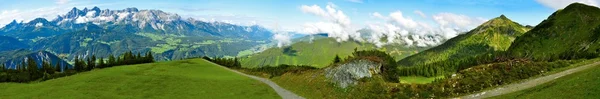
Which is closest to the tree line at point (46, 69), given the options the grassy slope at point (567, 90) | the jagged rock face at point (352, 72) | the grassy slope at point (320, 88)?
the grassy slope at point (320, 88)

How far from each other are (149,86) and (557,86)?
61891mm

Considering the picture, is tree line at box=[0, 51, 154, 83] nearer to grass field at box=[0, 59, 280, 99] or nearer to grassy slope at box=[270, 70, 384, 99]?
grass field at box=[0, 59, 280, 99]

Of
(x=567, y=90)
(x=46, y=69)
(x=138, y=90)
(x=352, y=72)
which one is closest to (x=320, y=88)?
→ (x=352, y=72)

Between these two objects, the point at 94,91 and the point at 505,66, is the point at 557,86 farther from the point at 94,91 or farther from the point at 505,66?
the point at 94,91

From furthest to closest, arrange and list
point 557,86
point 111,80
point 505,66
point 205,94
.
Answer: point 111,80
point 205,94
point 505,66
point 557,86

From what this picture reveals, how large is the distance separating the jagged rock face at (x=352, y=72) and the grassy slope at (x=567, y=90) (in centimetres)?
2175

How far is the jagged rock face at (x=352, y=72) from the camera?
59.7m

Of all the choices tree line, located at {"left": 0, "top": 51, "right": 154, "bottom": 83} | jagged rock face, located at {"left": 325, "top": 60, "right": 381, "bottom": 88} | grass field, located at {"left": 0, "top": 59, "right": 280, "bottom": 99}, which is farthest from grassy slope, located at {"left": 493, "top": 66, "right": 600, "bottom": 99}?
tree line, located at {"left": 0, "top": 51, "right": 154, "bottom": 83}

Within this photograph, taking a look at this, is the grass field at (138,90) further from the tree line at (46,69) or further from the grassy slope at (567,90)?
the grassy slope at (567,90)

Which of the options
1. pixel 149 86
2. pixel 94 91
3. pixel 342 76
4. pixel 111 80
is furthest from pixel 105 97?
pixel 342 76

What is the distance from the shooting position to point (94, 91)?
66188 mm

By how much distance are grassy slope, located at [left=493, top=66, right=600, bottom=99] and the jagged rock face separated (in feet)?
71.4

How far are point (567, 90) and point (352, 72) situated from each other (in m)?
29.7

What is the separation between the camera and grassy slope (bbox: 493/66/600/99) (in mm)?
33719
